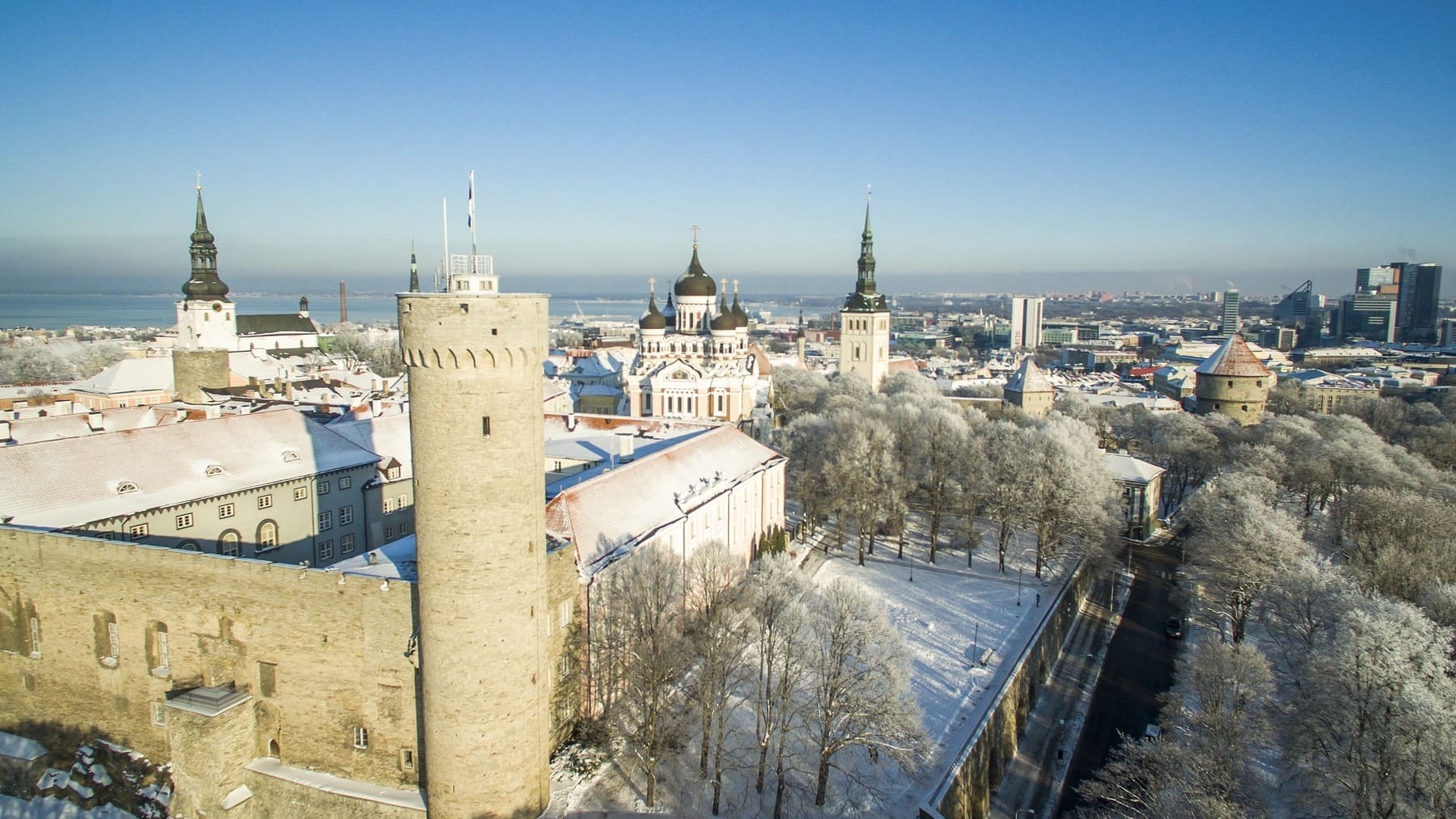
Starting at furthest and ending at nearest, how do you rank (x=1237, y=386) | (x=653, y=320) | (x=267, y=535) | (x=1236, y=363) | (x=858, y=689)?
(x=653, y=320) → (x=1236, y=363) → (x=1237, y=386) → (x=267, y=535) → (x=858, y=689)

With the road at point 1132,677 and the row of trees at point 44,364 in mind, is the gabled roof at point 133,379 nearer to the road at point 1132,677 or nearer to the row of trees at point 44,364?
the row of trees at point 44,364

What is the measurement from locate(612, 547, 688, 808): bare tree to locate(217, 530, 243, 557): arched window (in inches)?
A: 654

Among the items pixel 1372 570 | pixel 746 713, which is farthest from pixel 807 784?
pixel 1372 570

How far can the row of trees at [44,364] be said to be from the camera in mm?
100562

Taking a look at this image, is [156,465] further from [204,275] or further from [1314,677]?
[204,275]

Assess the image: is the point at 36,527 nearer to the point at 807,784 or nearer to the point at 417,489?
the point at 417,489

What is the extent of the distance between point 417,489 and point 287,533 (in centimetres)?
1800

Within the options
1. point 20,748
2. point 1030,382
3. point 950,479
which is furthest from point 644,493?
point 1030,382

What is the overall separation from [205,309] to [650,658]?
217 feet

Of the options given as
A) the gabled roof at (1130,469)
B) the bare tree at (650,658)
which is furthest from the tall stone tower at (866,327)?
the bare tree at (650,658)

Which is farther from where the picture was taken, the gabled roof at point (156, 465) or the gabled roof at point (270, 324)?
the gabled roof at point (270, 324)

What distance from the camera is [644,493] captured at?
35812mm

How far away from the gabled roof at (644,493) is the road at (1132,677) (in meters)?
17.3

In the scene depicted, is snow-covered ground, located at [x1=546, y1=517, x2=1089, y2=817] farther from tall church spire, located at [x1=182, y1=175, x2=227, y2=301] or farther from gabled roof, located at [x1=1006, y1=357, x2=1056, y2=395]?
tall church spire, located at [x1=182, y1=175, x2=227, y2=301]
